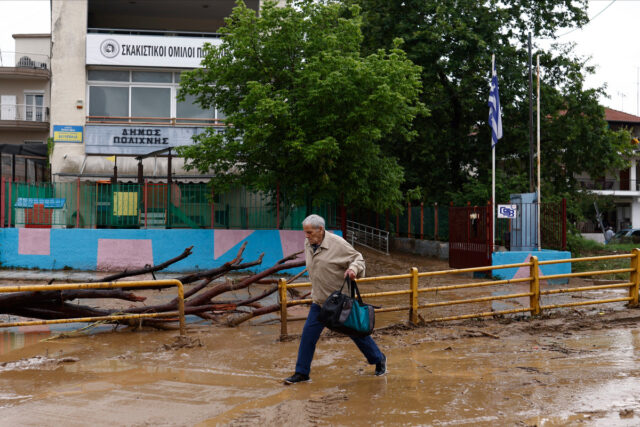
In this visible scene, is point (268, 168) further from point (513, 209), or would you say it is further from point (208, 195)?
point (513, 209)

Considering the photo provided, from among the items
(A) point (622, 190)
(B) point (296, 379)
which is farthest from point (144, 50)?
(A) point (622, 190)

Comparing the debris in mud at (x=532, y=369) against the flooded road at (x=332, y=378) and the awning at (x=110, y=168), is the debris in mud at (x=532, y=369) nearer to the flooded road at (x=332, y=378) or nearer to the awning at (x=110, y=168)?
the flooded road at (x=332, y=378)

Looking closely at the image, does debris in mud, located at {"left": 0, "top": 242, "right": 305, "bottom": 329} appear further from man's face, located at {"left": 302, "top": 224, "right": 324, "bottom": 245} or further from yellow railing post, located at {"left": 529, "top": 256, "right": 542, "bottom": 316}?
yellow railing post, located at {"left": 529, "top": 256, "right": 542, "bottom": 316}

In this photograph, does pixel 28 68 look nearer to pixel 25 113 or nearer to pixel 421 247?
pixel 25 113

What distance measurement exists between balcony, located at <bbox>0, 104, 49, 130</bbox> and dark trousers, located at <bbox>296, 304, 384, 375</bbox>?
96.1 feet

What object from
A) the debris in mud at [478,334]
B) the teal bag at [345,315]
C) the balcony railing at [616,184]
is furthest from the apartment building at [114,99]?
the balcony railing at [616,184]

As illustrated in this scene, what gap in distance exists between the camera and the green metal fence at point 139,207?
1639 centimetres

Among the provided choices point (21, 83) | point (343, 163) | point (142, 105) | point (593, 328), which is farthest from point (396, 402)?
point (21, 83)

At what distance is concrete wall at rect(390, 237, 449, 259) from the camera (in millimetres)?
22922

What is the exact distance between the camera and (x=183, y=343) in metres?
7.53

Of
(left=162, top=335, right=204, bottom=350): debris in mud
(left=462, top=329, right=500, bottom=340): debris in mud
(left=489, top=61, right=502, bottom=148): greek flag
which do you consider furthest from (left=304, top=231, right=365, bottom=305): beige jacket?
(left=489, top=61, right=502, bottom=148): greek flag

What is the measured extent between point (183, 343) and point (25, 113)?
29.1m

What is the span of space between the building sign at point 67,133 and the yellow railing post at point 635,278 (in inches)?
866

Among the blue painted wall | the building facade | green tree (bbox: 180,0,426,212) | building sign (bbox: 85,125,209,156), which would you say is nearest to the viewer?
green tree (bbox: 180,0,426,212)
